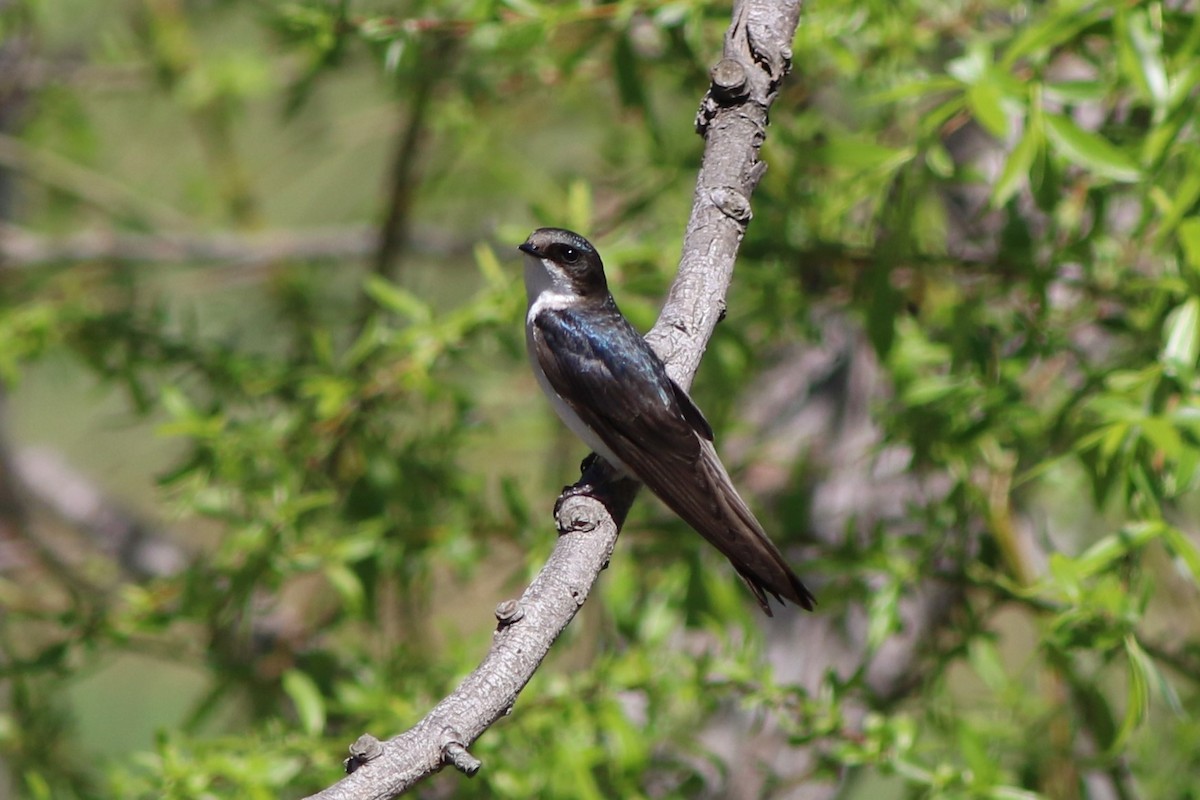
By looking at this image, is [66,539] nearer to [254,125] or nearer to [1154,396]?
[254,125]

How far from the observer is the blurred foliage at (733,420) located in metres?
3.13

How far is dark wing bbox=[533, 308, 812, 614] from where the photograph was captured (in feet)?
10.2

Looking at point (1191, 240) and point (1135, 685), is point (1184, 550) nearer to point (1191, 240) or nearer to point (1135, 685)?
point (1135, 685)

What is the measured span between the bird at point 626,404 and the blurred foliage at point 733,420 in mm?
125

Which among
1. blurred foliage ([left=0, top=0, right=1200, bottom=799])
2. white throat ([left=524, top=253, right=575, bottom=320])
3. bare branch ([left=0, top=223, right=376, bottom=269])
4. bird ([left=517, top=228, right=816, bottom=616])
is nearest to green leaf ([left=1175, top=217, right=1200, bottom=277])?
blurred foliage ([left=0, top=0, right=1200, bottom=799])

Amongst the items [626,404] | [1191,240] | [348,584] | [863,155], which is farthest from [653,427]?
[1191,240]

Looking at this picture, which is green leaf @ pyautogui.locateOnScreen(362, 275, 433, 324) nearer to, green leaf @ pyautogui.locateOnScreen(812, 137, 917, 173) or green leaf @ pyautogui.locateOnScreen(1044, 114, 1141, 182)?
green leaf @ pyautogui.locateOnScreen(812, 137, 917, 173)

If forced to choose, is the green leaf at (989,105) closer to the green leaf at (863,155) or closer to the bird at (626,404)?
the green leaf at (863,155)

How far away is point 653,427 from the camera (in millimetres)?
3408

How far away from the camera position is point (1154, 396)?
292cm

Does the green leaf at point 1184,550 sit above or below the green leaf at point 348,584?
below

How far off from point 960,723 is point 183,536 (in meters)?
5.46

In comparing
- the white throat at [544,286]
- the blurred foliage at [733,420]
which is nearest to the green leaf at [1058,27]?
the blurred foliage at [733,420]

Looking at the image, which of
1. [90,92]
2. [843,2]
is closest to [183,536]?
[90,92]
